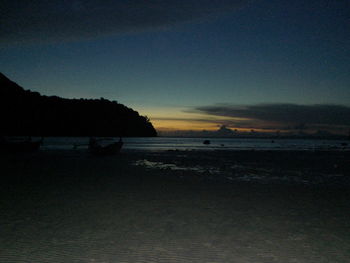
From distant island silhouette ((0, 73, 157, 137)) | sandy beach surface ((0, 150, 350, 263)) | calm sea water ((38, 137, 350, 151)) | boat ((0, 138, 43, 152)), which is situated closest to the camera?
sandy beach surface ((0, 150, 350, 263))

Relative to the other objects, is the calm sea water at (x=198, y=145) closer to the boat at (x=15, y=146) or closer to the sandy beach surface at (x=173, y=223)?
the boat at (x=15, y=146)

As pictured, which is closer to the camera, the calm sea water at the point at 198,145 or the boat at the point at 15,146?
the boat at the point at 15,146

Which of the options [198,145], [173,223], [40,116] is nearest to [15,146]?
[173,223]

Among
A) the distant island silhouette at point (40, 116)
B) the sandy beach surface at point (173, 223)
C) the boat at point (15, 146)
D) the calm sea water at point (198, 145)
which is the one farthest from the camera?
the distant island silhouette at point (40, 116)

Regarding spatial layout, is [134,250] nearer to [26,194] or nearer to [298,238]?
[298,238]

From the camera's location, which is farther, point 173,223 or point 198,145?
point 198,145

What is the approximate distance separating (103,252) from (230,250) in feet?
7.15

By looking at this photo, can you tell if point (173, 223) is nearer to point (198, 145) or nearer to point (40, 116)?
point (198, 145)

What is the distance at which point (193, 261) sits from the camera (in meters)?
5.05

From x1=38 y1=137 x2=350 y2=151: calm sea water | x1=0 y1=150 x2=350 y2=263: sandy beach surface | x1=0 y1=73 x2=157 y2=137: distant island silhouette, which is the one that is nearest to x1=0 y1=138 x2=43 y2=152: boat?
x1=38 y1=137 x2=350 y2=151: calm sea water

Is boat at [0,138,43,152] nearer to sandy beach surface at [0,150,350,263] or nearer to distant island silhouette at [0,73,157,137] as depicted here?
sandy beach surface at [0,150,350,263]

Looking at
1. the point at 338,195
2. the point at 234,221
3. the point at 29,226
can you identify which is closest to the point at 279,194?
the point at 338,195

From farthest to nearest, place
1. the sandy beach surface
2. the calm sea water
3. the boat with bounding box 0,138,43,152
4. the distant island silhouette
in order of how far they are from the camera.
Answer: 1. the distant island silhouette
2. the calm sea water
3. the boat with bounding box 0,138,43,152
4. the sandy beach surface

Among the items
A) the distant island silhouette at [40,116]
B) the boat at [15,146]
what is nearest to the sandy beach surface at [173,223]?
the boat at [15,146]
